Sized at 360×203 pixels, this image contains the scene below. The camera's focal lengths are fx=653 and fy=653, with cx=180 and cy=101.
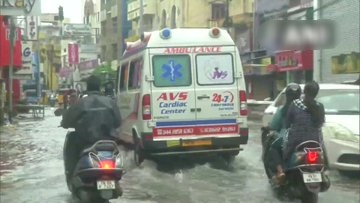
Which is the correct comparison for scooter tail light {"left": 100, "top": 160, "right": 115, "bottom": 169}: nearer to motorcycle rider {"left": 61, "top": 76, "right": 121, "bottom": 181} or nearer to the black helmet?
motorcycle rider {"left": 61, "top": 76, "right": 121, "bottom": 181}

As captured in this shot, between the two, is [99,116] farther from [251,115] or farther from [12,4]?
[251,115]

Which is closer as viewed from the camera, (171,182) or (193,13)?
(171,182)

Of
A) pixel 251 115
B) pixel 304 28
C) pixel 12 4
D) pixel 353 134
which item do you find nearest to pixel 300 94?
pixel 353 134

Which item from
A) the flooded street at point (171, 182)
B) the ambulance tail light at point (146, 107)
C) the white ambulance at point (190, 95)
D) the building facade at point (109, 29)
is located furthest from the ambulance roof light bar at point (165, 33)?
A: the building facade at point (109, 29)

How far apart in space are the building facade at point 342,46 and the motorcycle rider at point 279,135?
15811 millimetres

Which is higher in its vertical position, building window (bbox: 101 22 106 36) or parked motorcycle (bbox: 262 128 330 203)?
building window (bbox: 101 22 106 36)

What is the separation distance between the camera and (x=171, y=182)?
1009 centimetres

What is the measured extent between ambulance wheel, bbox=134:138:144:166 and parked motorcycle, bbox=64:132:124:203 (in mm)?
4334

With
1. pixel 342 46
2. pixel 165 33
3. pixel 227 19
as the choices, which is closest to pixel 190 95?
pixel 165 33

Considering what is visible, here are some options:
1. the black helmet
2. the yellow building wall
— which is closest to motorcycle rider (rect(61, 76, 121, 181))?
the black helmet

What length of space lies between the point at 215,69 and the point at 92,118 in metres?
4.52

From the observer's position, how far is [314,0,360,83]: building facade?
24266mm

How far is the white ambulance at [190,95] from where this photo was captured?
11.0 metres

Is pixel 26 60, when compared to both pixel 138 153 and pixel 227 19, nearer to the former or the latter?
pixel 227 19
